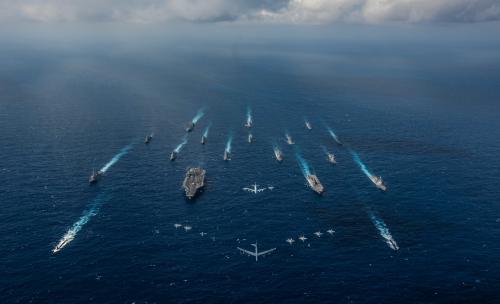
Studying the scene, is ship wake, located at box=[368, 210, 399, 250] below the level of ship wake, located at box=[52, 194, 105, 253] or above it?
below

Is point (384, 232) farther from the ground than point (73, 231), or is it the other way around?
point (73, 231)

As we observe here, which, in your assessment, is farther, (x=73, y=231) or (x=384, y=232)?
(x=384, y=232)

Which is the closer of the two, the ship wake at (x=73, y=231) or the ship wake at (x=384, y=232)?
the ship wake at (x=73, y=231)

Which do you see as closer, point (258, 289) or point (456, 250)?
point (258, 289)

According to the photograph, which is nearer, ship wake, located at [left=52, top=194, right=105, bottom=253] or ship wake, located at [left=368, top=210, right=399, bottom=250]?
ship wake, located at [left=52, top=194, right=105, bottom=253]

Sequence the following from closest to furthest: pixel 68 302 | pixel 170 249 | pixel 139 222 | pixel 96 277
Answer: pixel 68 302 → pixel 96 277 → pixel 170 249 → pixel 139 222

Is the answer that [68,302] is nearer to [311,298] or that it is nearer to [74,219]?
[74,219]

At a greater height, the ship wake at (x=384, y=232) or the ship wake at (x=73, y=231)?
the ship wake at (x=73, y=231)

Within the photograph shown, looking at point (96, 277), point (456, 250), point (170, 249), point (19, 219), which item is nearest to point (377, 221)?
point (456, 250)

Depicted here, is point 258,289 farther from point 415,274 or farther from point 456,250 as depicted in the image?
point 456,250

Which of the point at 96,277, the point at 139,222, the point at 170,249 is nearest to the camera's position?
the point at 96,277
